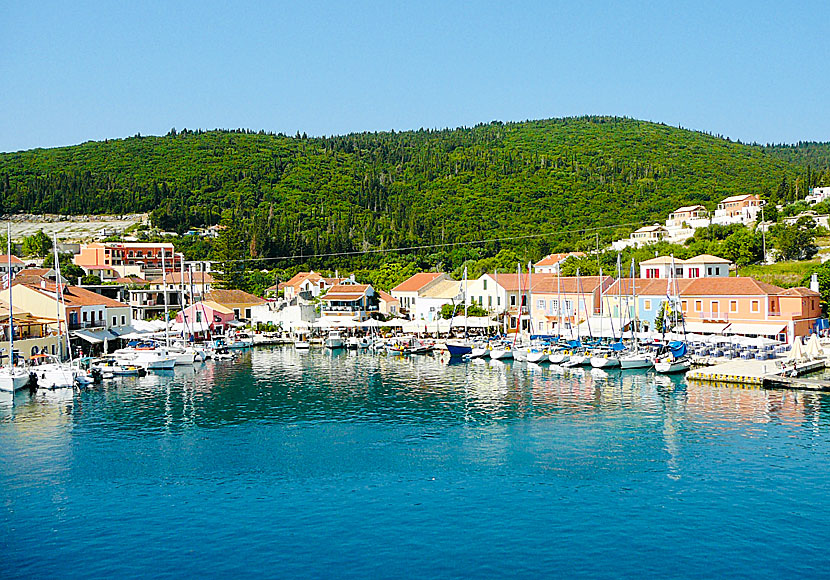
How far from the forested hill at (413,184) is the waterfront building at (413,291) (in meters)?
24.1

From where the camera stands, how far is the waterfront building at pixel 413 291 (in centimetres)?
7775

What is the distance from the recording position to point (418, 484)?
24016mm

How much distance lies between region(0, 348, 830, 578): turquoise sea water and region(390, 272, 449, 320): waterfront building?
38250 millimetres

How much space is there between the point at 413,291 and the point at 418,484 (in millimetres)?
56030

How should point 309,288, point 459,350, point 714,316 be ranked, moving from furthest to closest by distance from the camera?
point 309,288, point 459,350, point 714,316

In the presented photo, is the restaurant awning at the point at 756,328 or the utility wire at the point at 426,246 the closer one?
the restaurant awning at the point at 756,328

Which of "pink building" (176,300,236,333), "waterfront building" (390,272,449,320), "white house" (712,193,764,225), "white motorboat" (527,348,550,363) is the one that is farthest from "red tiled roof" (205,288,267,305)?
"white house" (712,193,764,225)

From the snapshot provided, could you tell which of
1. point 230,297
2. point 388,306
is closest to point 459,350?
point 388,306

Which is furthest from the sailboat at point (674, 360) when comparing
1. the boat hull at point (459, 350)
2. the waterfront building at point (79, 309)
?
the waterfront building at point (79, 309)

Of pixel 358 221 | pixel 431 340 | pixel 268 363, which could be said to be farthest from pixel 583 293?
pixel 358 221

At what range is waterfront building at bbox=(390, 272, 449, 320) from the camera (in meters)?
77.8

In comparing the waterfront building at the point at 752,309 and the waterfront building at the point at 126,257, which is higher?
the waterfront building at the point at 126,257

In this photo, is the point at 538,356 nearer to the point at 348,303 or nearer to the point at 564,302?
the point at 564,302

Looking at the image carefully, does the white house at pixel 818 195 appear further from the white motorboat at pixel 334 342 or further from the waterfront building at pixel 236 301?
the waterfront building at pixel 236 301
